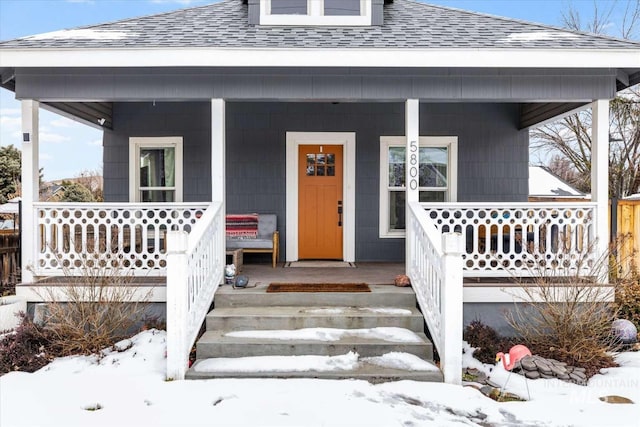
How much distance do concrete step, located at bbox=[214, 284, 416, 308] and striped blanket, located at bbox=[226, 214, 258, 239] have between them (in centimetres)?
240

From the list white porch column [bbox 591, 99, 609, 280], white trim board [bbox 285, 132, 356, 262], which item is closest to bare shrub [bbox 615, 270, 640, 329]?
Answer: white porch column [bbox 591, 99, 609, 280]

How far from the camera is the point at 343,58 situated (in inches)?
217

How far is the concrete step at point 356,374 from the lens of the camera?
4.27 m

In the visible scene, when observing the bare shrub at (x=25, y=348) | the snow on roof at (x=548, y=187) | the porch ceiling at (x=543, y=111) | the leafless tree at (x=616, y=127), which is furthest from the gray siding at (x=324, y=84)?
the snow on roof at (x=548, y=187)

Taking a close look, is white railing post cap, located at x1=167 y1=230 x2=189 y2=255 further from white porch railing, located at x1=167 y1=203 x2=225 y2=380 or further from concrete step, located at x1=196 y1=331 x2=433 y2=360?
concrete step, located at x1=196 y1=331 x2=433 y2=360

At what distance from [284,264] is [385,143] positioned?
252 cm

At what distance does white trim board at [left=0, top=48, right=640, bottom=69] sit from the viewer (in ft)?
17.9

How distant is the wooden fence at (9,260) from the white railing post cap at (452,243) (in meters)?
5.51

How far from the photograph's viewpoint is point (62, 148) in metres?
28.2

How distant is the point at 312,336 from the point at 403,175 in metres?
4.05

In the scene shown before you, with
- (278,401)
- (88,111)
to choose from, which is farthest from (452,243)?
(88,111)

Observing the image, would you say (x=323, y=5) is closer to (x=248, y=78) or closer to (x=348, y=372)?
(x=248, y=78)

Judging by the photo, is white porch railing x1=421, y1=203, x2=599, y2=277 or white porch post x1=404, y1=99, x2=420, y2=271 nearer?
white porch railing x1=421, y1=203, x2=599, y2=277

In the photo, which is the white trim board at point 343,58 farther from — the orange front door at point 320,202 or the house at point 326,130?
the orange front door at point 320,202
